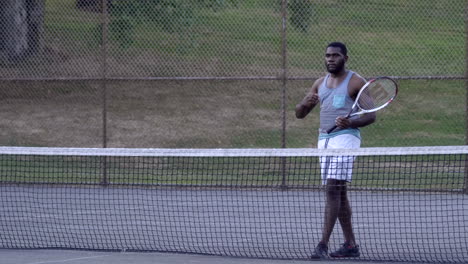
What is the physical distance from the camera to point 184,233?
24.2 ft

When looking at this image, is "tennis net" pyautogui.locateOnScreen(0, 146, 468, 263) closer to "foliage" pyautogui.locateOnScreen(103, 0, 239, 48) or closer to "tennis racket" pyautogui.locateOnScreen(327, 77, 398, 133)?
"tennis racket" pyautogui.locateOnScreen(327, 77, 398, 133)

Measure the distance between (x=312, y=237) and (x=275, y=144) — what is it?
4.87 metres

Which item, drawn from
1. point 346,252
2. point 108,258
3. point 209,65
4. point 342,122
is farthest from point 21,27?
point 346,252

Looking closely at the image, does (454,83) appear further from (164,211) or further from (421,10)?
(164,211)

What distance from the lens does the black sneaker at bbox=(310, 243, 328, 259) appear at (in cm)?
635

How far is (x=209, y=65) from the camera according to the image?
13.2 m

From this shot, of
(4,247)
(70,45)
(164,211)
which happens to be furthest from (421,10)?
(4,247)

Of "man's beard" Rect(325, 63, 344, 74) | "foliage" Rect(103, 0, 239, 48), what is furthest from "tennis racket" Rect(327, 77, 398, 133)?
"foliage" Rect(103, 0, 239, 48)

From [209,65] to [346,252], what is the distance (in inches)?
283

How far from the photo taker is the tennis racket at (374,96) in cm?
634

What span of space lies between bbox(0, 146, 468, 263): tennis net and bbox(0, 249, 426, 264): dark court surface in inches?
6.3

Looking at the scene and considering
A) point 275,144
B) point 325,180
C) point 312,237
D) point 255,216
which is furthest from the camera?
point 275,144

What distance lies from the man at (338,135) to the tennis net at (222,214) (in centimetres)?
13

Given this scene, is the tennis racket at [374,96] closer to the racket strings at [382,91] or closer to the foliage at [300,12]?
the racket strings at [382,91]
